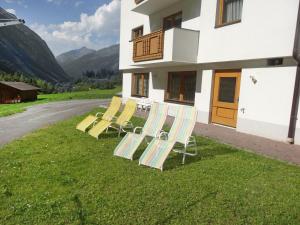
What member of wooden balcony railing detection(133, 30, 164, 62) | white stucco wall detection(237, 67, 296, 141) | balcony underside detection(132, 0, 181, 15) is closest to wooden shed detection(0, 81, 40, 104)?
wooden balcony railing detection(133, 30, 164, 62)

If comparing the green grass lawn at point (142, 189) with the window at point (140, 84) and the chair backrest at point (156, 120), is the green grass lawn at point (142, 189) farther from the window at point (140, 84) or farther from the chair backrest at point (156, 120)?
the window at point (140, 84)

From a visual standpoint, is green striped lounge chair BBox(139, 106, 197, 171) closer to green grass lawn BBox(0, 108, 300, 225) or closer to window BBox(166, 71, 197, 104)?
green grass lawn BBox(0, 108, 300, 225)

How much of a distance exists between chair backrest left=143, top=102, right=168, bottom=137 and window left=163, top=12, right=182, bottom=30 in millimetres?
8160

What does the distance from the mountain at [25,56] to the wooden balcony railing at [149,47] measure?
9365cm

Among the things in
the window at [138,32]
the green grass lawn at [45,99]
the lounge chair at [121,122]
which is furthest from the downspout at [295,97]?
the green grass lawn at [45,99]

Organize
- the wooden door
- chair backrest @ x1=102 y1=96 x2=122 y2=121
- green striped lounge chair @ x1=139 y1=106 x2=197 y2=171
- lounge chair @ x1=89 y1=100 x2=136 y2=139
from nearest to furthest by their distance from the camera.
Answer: green striped lounge chair @ x1=139 y1=106 x2=197 y2=171 < lounge chair @ x1=89 y1=100 x2=136 y2=139 < chair backrest @ x1=102 y1=96 x2=122 y2=121 < the wooden door

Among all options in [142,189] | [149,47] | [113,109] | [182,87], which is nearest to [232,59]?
[182,87]

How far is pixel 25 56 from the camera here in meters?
126

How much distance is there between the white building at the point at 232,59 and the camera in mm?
8453

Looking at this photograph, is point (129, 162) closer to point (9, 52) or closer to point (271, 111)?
point (271, 111)

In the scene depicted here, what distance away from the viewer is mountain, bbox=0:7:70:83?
10606 centimetres

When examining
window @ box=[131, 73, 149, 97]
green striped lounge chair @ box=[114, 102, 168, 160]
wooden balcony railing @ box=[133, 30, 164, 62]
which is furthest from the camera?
window @ box=[131, 73, 149, 97]

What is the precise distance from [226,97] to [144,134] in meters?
5.49

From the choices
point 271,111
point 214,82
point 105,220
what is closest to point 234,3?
point 214,82
